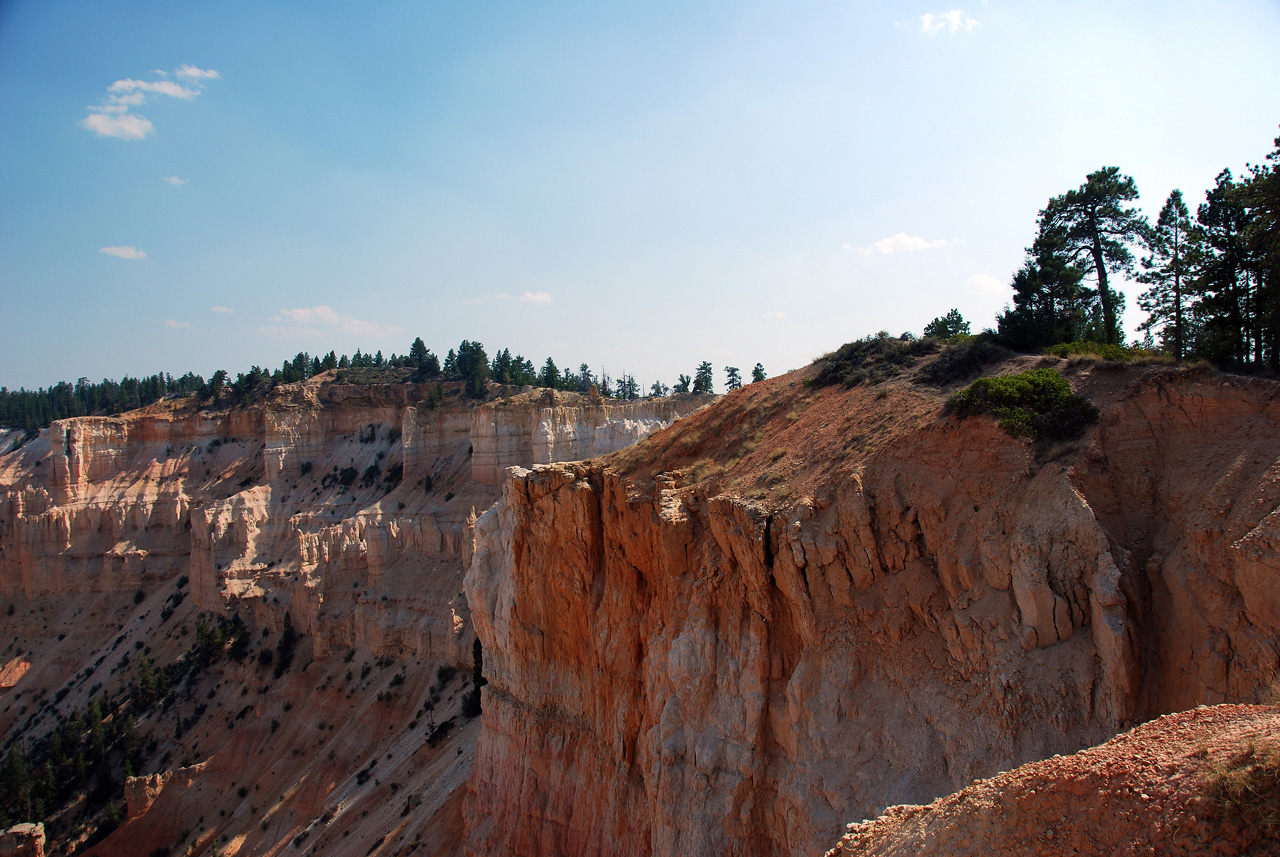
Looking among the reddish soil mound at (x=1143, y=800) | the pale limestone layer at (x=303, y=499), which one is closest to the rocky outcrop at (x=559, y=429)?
the pale limestone layer at (x=303, y=499)

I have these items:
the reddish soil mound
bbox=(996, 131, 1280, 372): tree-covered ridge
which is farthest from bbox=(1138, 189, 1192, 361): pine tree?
the reddish soil mound

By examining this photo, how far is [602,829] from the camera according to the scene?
16781 mm

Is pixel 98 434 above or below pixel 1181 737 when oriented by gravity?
above

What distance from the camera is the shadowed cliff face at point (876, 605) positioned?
959 centimetres

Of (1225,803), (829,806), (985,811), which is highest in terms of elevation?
(1225,803)

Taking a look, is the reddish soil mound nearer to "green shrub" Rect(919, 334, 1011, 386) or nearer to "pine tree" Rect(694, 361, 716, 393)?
"green shrub" Rect(919, 334, 1011, 386)

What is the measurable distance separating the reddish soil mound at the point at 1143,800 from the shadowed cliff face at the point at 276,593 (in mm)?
21594

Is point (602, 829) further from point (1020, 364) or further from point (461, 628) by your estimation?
point (461, 628)

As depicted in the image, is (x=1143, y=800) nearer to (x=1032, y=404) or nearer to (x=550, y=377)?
(x=1032, y=404)

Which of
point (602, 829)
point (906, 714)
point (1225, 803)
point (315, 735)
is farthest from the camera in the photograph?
point (315, 735)

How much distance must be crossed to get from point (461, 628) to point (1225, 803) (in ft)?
122

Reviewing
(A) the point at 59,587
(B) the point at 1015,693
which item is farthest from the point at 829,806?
(A) the point at 59,587

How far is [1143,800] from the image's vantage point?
547 cm

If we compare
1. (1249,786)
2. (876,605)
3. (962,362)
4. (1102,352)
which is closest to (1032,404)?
(1102,352)
